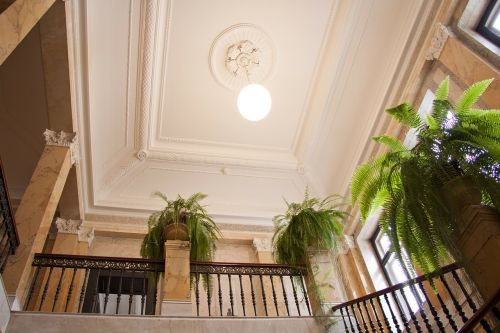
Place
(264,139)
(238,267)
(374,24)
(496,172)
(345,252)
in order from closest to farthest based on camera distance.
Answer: (496,172)
(238,267)
(374,24)
(345,252)
(264,139)

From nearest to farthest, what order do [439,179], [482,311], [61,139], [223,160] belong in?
[482,311] < [439,179] < [61,139] < [223,160]

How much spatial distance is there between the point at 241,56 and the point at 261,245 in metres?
3.91

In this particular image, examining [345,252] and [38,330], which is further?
[345,252]

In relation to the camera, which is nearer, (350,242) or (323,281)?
(323,281)

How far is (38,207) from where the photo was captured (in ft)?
17.5

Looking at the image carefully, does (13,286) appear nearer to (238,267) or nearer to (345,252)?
(238,267)

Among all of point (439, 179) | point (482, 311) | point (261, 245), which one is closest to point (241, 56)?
point (261, 245)

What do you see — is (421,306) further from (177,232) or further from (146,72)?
(146,72)

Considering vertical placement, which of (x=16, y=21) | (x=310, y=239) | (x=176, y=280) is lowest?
(x=176, y=280)

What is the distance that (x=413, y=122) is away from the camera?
3.73 m

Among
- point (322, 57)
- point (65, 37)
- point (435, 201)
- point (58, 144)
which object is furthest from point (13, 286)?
point (322, 57)

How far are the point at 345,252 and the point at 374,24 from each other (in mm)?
4419

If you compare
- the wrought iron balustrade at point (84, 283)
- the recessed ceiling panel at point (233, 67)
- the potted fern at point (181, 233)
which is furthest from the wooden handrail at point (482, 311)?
the recessed ceiling panel at point (233, 67)

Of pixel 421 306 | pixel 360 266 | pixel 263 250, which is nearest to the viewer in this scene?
pixel 421 306
